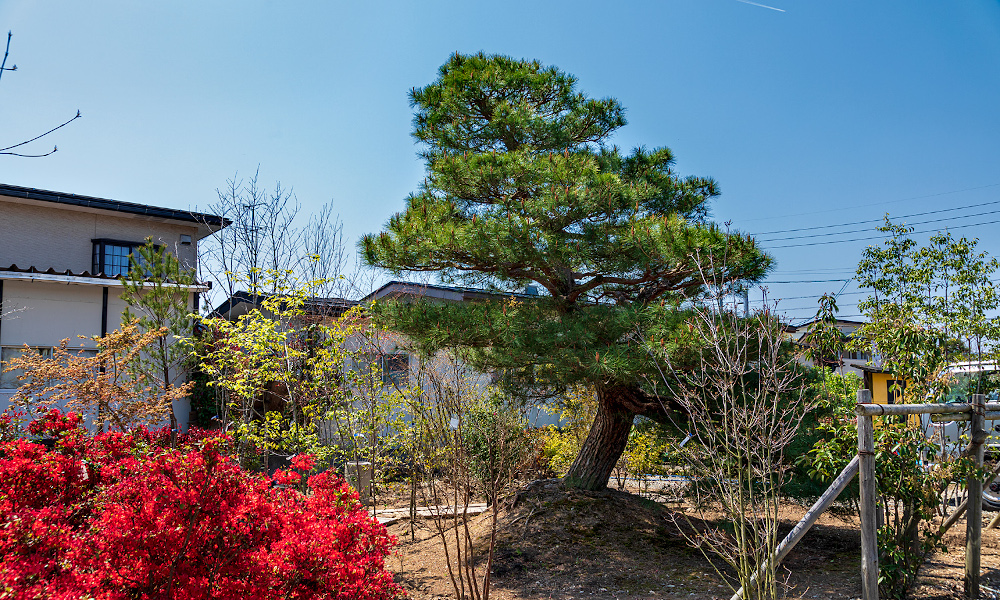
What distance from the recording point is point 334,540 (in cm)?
317

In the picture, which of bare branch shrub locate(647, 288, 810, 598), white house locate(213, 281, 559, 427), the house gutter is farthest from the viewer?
the house gutter

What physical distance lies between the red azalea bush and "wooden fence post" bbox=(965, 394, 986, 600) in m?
4.32

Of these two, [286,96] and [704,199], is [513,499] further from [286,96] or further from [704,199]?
[286,96]

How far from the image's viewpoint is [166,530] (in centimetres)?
271

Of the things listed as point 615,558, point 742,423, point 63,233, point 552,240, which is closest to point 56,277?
point 63,233

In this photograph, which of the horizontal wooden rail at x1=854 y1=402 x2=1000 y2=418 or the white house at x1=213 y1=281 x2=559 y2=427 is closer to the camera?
the horizontal wooden rail at x1=854 y1=402 x2=1000 y2=418

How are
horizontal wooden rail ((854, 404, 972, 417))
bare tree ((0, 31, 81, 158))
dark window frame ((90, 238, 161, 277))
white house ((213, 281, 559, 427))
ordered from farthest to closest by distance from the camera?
dark window frame ((90, 238, 161, 277)) → white house ((213, 281, 559, 427)) → horizontal wooden rail ((854, 404, 972, 417)) → bare tree ((0, 31, 81, 158))

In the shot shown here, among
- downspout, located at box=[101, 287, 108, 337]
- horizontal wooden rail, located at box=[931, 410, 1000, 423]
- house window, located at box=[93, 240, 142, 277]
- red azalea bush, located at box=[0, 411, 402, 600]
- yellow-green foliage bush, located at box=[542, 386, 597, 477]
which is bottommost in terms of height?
yellow-green foliage bush, located at box=[542, 386, 597, 477]

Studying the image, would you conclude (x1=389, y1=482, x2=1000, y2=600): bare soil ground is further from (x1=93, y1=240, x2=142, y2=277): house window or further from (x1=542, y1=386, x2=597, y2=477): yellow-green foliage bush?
(x1=93, y1=240, x2=142, y2=277): house window

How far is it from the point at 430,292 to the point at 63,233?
310 inches

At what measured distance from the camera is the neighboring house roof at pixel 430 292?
7.96 metres

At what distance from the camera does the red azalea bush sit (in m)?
2.57

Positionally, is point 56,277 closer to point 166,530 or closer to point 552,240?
point 552,240

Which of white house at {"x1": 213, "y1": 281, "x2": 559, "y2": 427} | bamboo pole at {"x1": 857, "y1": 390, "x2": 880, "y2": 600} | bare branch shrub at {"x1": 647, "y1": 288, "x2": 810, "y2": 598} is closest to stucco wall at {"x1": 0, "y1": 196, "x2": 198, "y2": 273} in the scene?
white house at {"x1": 213, "y1": 281, "x2": 559, "y2": 427}
